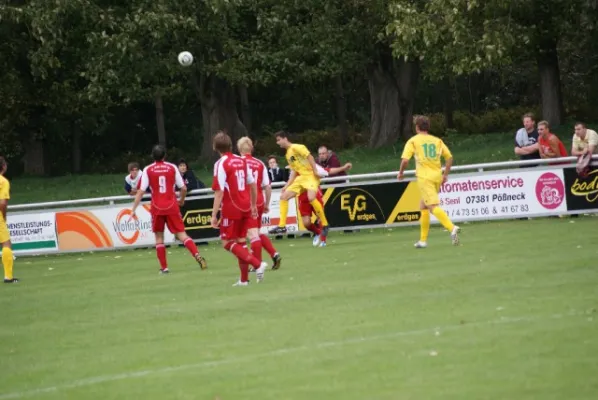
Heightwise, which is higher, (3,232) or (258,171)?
(258,171)

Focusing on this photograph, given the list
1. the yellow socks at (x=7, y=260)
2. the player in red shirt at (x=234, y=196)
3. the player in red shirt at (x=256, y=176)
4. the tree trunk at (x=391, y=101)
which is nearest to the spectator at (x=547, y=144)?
the player in red shirt at (x=256, y=176)

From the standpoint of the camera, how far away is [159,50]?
1676 inches

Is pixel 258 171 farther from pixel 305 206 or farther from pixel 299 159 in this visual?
pixel 305 206

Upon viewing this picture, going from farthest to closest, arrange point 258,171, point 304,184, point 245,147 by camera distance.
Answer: point 304,184, point 258,171, point 245,147

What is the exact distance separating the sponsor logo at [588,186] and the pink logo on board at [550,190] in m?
0.28

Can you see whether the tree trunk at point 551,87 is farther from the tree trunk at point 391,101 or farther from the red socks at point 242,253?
the red socks at point 242,253

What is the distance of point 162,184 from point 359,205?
7.81m

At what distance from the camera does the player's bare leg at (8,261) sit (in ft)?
64.7

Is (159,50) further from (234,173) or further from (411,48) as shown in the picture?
(234,173)

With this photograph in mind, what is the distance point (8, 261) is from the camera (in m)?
20.1

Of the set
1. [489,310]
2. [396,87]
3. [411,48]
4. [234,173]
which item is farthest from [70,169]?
[489,310]

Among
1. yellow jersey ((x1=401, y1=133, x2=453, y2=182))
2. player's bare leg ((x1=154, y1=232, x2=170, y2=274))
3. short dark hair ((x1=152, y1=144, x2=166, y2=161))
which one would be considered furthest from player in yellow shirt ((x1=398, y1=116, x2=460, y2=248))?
player's bare leg ((x1=154, y1=232, x2=170, y2=274))

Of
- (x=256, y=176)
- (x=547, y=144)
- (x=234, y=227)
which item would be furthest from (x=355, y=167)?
(x=234, y=227)

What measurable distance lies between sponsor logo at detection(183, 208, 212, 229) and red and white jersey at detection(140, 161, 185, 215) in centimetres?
770
